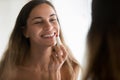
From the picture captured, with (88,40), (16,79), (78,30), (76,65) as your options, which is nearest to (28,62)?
(16,79)

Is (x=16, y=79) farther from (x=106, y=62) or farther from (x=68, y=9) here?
(x=106, y=62)

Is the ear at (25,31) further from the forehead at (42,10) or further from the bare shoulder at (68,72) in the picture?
the bare shoulder at (68,72)

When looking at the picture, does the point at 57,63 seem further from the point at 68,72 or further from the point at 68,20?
the point at 68,20

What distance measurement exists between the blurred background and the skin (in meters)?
0.45

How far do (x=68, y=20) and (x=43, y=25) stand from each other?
25.0 inches

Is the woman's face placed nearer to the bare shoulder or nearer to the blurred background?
the bare shoulder

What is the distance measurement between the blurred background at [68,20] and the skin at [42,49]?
0.45m

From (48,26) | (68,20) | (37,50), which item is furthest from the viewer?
(68,20)

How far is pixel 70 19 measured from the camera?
1.90 meters

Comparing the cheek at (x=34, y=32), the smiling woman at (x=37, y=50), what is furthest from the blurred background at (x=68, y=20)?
the cheek at (x=34, y=32)

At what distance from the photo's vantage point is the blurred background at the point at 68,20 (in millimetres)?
1834

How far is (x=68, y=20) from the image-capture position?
191cm

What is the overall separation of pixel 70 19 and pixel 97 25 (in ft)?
4.35

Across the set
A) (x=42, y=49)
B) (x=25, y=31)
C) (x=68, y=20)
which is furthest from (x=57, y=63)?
(x=68, y=20)
